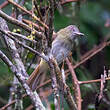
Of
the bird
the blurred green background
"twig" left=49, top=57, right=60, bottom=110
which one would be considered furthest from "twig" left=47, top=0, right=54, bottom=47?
the blurred green background

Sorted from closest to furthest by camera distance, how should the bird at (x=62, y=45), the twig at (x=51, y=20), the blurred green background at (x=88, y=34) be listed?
the twig at (x=51, y=20), the bird at (x=62, y=45), the blurred green background at (x=88, y=34)

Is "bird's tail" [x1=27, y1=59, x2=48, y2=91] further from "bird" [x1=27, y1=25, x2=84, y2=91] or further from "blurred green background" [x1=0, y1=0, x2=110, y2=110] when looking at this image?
"blurred green background" [x1=0, y1=0, x2=110, y2=110]

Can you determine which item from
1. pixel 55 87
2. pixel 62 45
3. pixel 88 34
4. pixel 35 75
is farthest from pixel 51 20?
pixel 88 34

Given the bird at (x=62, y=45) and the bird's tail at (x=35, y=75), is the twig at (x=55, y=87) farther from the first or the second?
the bird at (x=62, y=45)

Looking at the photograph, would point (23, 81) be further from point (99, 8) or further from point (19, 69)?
point (99, 8)

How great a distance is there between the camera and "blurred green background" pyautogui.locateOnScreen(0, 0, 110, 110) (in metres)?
4.11

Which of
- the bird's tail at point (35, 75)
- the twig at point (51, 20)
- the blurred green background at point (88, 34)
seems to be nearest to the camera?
the twig at point (51, 20)

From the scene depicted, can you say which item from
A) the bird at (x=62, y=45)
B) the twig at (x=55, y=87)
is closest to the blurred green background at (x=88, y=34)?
the bird at (x=62, y=45)

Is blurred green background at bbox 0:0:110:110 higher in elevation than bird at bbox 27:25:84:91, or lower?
lower

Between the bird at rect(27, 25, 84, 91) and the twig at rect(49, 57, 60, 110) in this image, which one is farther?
the bird at rect(27, 25, 84, 91)

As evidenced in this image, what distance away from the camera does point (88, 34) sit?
→ 5031 millimetres

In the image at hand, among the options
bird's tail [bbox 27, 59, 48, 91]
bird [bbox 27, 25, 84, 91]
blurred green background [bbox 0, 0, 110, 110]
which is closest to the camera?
bird's tail [bbox 27, 59, 48, 91]

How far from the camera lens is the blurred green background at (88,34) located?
4113 millimetres

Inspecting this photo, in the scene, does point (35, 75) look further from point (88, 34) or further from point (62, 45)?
point (88, 34)
